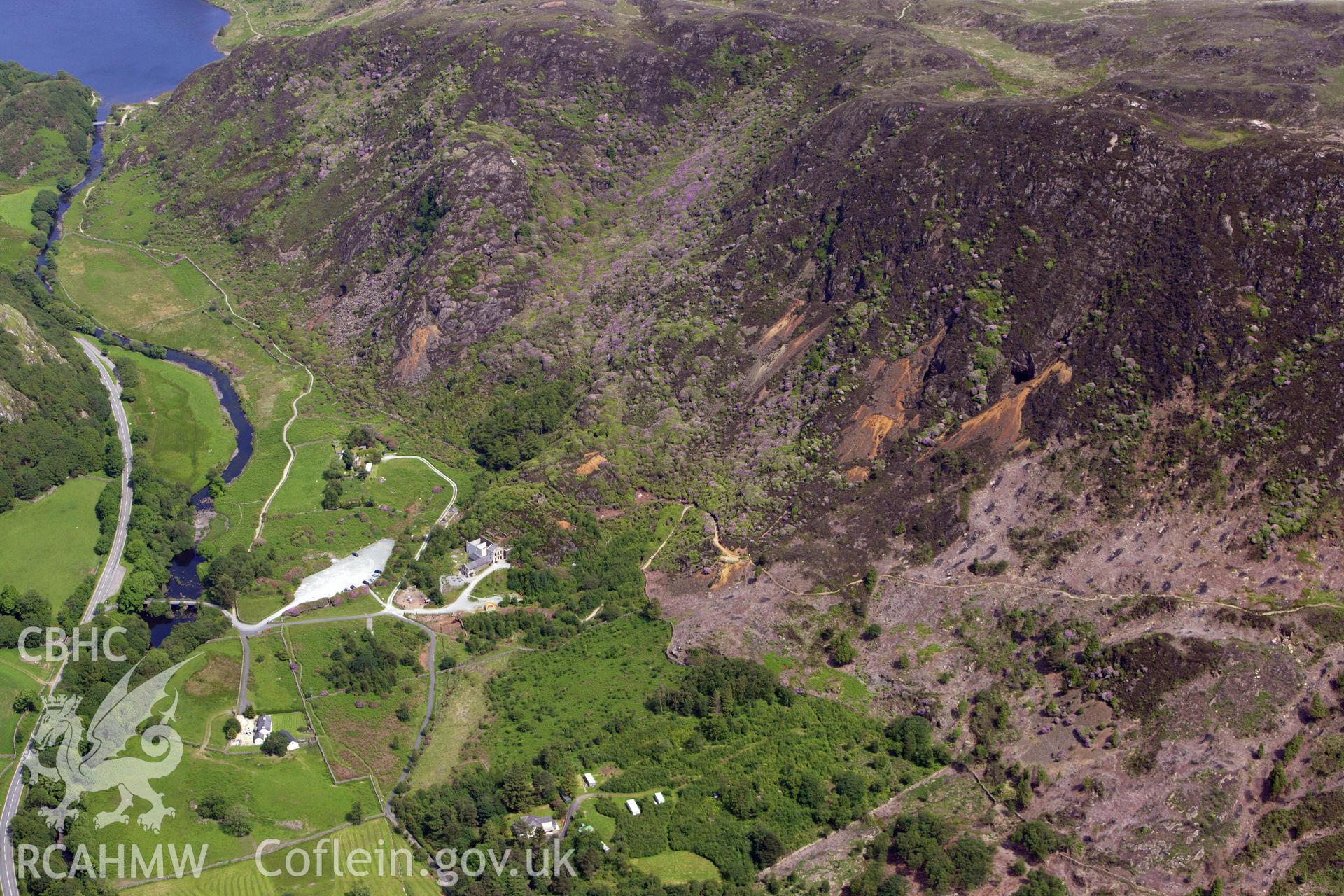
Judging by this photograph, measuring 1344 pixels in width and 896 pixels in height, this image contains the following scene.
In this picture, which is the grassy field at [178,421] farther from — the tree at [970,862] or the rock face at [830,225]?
the tree at [970,862]

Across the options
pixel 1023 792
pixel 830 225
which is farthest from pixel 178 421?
pixel 1023 792

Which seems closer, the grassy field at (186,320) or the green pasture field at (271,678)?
the green pasture field at (271,678)

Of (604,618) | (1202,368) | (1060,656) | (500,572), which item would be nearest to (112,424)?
(500,572)

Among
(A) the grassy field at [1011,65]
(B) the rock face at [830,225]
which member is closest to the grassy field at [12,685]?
(B) the rock face at [830,225]

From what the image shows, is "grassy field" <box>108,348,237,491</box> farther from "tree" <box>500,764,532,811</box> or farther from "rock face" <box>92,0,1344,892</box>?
"tree" <box>500,764,532,811</box>

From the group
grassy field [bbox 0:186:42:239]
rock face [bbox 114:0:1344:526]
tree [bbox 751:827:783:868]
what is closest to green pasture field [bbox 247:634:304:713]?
rock face [bbox 114:0:1344:526]

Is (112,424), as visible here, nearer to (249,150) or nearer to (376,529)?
(376,529)

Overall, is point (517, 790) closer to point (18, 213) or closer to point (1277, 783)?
point (1277, 783)
